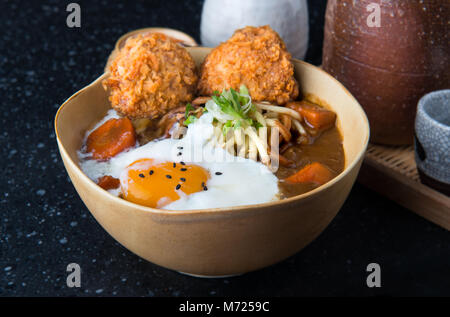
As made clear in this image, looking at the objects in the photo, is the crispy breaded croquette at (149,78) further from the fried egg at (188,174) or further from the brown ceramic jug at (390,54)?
the brown ceramic jug at (390,54)

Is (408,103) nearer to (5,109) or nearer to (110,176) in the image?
(110,176)

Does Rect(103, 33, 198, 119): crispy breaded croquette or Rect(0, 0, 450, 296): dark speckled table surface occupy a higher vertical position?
Rect(103, 33, 198, 119): crispy breaded croquette

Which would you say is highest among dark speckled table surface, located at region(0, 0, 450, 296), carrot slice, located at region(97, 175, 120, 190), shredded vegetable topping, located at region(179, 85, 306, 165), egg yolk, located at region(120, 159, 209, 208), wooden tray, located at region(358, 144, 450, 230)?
shredded vegetable topping, located at region(179, 85, 306, 165)

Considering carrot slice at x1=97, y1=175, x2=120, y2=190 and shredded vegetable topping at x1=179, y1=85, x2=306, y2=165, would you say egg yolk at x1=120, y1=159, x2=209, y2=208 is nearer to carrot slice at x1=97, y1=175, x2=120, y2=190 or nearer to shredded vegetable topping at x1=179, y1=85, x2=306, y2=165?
carrot slice at x1=97, y1=175, x2=120, y2=190

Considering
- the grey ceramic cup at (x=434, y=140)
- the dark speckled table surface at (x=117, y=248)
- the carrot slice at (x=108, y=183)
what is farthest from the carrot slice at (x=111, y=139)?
the grey ceramic cup at (x=434, y=140)

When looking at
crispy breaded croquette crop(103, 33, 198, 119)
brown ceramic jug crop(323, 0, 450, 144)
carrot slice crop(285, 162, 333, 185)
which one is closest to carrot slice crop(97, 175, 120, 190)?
crispy breaded croquette crop(103, 33, 198, 119)

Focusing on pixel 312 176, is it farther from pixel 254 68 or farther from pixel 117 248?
pixel 117 248

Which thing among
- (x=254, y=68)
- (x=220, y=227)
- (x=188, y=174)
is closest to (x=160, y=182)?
(x=188, y=174)
